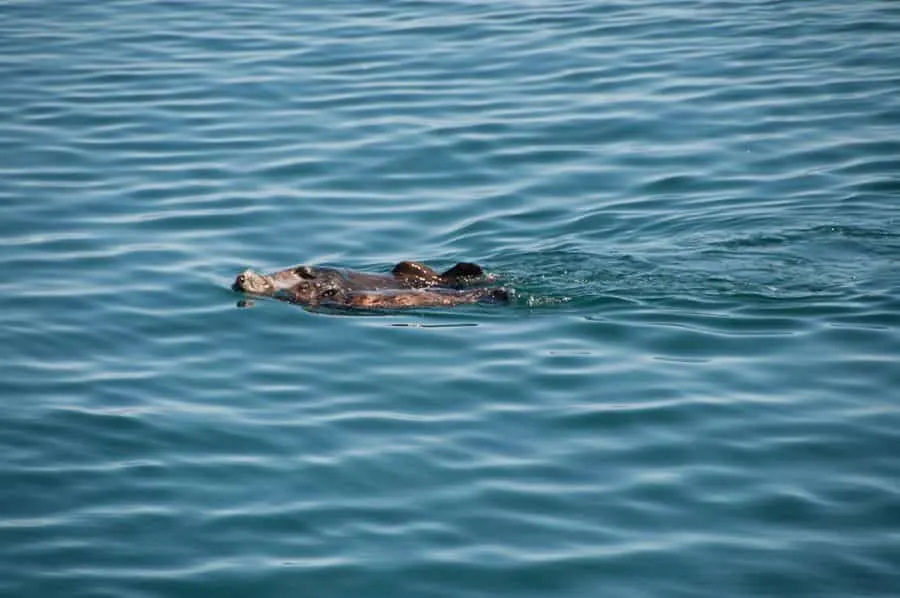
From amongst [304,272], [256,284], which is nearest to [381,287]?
[304,272]

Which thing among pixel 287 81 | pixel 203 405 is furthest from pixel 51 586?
pixel 287 81

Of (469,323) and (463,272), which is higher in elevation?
(463,272)

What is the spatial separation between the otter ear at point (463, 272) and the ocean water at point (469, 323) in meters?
0.30

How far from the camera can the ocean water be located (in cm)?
812

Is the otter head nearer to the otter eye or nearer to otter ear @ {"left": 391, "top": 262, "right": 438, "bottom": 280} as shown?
the otter eye

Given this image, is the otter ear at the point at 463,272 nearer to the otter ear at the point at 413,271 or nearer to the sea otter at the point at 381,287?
the sea otter at the point at 381,287

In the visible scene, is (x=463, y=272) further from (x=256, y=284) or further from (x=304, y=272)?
(x=256, y=284)

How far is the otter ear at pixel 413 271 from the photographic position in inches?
464

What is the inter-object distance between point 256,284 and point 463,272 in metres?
1.81

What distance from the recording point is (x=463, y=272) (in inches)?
462

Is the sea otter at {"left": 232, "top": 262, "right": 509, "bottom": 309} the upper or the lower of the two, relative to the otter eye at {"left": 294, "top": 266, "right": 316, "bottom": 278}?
lower

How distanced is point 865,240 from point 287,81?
942 cm

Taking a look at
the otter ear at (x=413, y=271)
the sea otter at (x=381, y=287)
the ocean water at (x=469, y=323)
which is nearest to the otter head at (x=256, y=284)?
the sea otter at (x=381, y=287)

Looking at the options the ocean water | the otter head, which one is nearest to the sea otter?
the otter head
